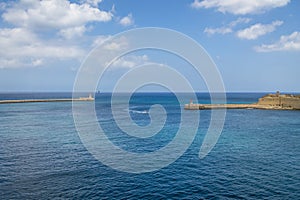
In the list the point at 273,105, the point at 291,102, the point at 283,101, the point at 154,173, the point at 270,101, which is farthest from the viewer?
the point at 270,101

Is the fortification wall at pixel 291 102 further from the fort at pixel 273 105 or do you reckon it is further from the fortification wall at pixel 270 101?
the fortification wall at pixel 270 101

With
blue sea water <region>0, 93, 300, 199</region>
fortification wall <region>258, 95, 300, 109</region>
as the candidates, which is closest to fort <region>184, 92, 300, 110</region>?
fortification wall <region>258, 95, 300, 109</region>

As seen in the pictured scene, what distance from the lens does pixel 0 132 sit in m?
59.4

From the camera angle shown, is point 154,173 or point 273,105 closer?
point 154,173

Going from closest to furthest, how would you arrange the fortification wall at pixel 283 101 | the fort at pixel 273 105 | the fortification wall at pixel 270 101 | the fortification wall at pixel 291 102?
1. the fortification wall at pixel 291 102
2. the fortification wall at pixel 283 101
3. the fort at pixel 273 105
4. the fortification wall at pixel 270 101

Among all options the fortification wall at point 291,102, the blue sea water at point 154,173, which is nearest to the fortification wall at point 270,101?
the fortification wall at point 291,102

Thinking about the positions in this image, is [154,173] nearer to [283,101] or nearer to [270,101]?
[283,101]

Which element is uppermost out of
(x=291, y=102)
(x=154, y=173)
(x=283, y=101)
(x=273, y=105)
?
(x=283, y=101)

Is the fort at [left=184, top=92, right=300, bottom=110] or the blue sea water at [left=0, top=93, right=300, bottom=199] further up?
the fort at [left=184, top=92, right=300, bottom=110]

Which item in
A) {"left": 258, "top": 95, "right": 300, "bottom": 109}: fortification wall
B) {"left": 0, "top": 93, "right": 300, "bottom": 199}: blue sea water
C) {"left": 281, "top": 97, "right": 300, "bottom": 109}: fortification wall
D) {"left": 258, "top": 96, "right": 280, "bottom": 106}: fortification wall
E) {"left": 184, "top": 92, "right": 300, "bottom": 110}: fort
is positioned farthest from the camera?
{"left": 258, "top": 96, "right": 280, "bottom": 106}: fortification wall

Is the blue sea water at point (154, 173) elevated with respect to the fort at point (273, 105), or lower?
lower

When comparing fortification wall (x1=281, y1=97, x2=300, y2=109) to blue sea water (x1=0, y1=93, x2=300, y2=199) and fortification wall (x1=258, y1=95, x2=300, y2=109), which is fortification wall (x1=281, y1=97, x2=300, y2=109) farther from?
blue sea water (x1=0, y1=93, x2=300, y2=199)

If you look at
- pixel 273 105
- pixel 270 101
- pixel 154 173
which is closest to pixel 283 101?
pixel 273 105

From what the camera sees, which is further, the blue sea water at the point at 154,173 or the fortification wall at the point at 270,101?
the fortification wall at the point at 270,101
